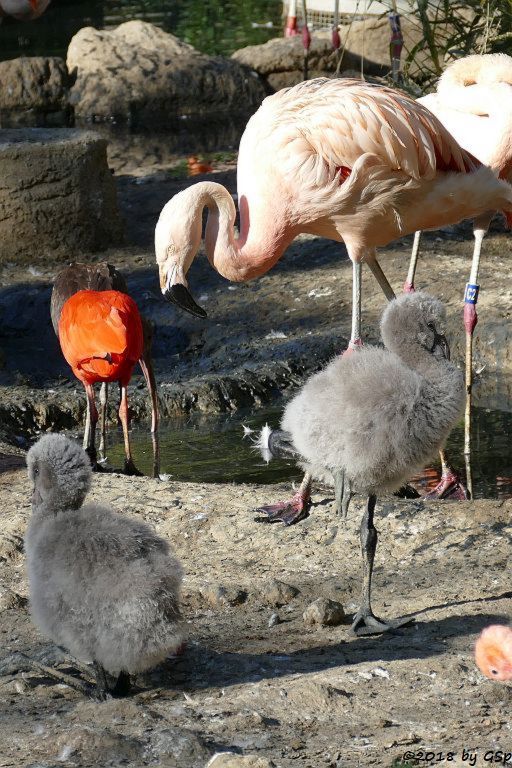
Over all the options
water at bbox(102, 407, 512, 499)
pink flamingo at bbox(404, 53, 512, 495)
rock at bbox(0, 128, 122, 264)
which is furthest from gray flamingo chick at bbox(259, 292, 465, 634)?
rock at bbox(0, 128, 122, 264)

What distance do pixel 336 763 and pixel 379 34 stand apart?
1494cm

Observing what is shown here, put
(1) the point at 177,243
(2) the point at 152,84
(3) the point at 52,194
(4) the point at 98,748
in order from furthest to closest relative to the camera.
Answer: (2) the point at 152,84 → (3) the point at 52,194 → (1) the point at 177,243 → (4) the point at 98,748

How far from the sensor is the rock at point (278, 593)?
4270mm

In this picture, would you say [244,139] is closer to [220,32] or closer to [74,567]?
[74,567]

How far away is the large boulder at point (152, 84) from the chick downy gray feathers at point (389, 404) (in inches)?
478

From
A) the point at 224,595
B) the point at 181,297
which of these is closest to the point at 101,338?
the point at 181,297

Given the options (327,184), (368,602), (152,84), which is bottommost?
(152,84)

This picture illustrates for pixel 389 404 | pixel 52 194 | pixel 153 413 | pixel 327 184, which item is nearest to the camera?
pixel 389 404

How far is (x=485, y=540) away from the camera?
4.74 metres

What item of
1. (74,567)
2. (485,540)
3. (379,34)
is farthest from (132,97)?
(74,567)

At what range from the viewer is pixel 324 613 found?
13.3 ft

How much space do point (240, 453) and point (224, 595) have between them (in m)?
2.30

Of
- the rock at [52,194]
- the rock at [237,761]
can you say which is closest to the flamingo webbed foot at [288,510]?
the rock at [237,761]

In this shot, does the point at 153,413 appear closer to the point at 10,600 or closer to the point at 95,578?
the point at 10,600
